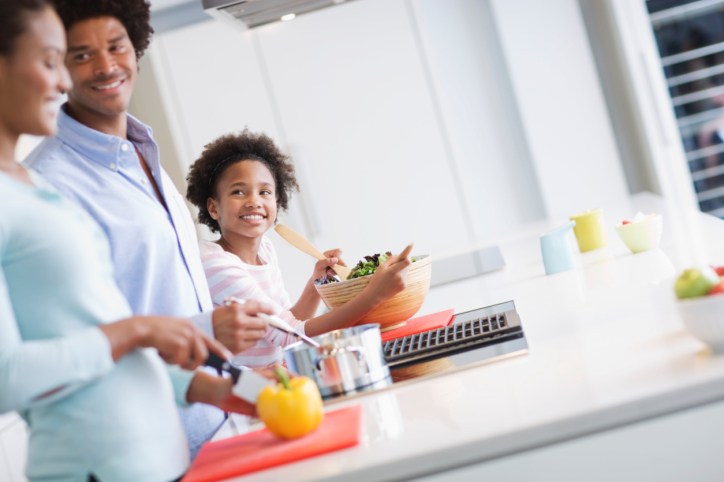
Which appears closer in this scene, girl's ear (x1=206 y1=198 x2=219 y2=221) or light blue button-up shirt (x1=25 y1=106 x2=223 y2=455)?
light blue button-up shirt (x1=25 y1=106 x2=223 y2=455)

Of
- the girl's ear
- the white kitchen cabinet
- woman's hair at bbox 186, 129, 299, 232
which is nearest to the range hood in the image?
woman's hair at bbox 186, 129, 299, 232

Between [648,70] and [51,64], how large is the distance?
3777 mm

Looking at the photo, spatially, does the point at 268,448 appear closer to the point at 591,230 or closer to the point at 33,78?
the point at 33,78

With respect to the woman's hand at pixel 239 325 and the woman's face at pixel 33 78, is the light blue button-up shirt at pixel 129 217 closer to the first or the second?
the woman's hand at pixel 239 325

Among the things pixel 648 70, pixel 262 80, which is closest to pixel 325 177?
pixel 262 80

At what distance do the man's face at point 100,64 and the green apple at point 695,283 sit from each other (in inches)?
35.1

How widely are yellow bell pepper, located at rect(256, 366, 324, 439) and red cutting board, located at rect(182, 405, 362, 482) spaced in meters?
0.02

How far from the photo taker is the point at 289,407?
3.81ft

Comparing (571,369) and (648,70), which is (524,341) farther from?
(648,70)

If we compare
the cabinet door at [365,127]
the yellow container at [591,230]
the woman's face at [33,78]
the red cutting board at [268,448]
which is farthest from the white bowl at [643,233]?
the cabinet door at [365,127]

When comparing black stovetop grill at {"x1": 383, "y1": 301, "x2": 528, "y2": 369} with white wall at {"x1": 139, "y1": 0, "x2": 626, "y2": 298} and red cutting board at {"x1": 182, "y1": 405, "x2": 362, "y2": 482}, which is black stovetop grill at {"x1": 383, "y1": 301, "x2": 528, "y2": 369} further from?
white wall at {"x1": 139, "y1": 0, "x2": 626, "y2": 298}

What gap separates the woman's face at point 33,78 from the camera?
1.08 meters

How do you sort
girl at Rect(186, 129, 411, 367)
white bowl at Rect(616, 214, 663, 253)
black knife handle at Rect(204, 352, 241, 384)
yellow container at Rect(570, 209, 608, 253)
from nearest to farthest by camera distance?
black knife handle at Rect(204, 352, 241, 384) < girl at Rect(186, 129, 411, 367) < white bowl at Rect(616, 214, 663, 253) < yellow container at Rect(570, 209, 608, 253)

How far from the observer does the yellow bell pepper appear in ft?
3.82
